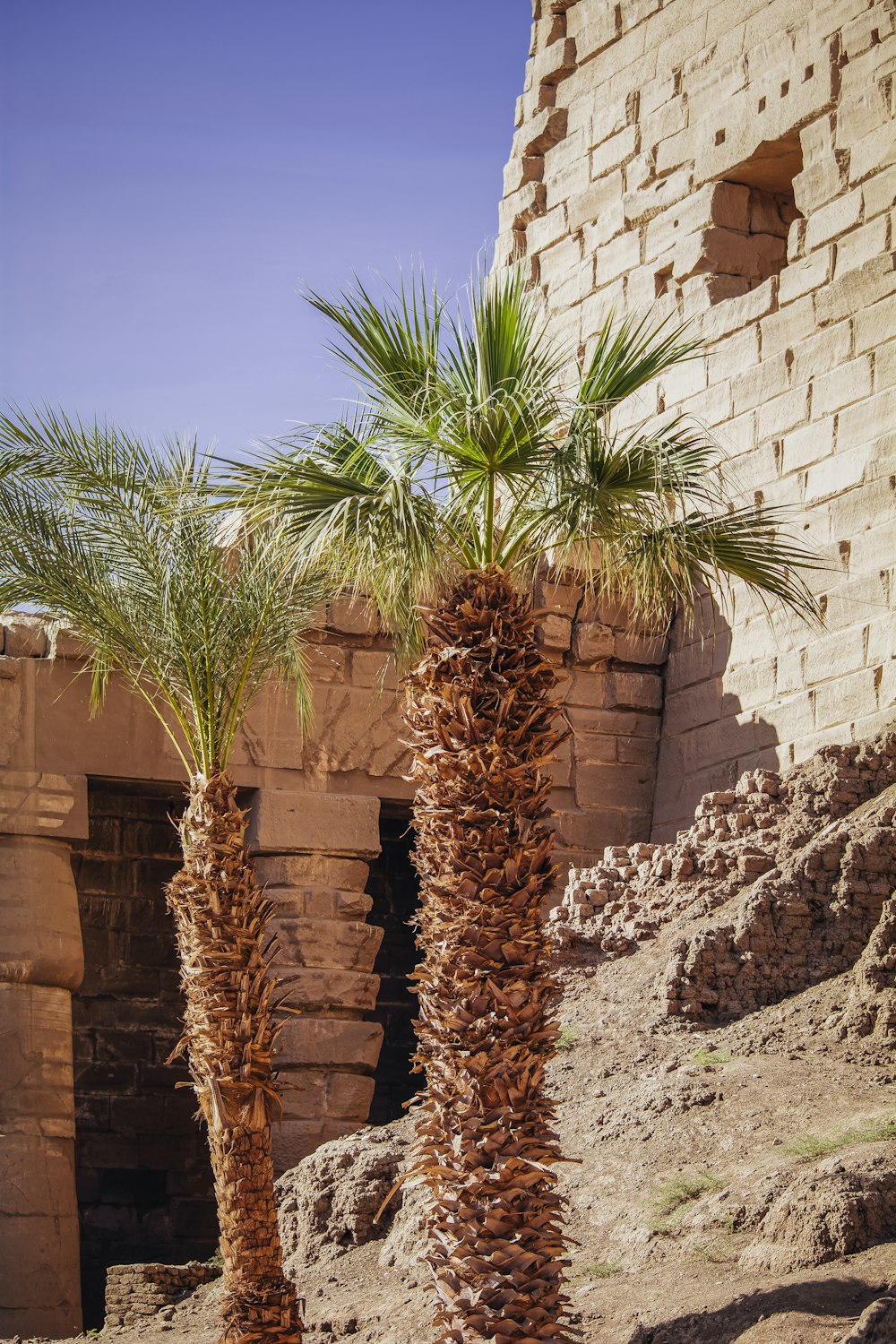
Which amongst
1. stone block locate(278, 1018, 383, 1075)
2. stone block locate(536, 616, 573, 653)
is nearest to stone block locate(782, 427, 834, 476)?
stone block locate(536, 616, 573, 653)

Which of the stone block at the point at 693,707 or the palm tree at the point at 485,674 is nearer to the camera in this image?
the palm tree at the point at 485,674

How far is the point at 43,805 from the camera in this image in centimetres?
1184

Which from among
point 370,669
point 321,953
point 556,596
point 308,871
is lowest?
point 321,953

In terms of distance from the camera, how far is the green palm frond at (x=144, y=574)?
10.1m

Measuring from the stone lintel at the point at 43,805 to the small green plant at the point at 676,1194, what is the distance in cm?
491

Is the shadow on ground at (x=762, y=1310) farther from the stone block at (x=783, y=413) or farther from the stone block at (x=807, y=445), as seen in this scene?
the stone block at (x=783, y=413)

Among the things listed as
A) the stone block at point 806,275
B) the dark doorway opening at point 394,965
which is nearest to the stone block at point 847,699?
the stone block at point 806,275

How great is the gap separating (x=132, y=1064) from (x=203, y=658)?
6309 millimetres

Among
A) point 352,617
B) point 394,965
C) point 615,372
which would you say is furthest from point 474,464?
point 394,965

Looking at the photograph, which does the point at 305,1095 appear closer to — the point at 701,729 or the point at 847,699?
the point at 701,729

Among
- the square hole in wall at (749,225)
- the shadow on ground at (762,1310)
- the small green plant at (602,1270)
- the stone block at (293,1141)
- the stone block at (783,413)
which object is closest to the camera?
the shadow on ground at (762,1310)

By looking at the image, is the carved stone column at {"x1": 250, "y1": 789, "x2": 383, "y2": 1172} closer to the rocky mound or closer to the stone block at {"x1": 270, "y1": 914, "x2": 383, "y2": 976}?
the stone block at {"x1": 270, "y1": 914, "x2": 383, "y2": 976}

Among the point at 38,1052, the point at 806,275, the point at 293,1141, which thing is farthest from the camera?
the point at 806,275

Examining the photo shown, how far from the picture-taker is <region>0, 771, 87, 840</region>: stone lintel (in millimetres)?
11750
